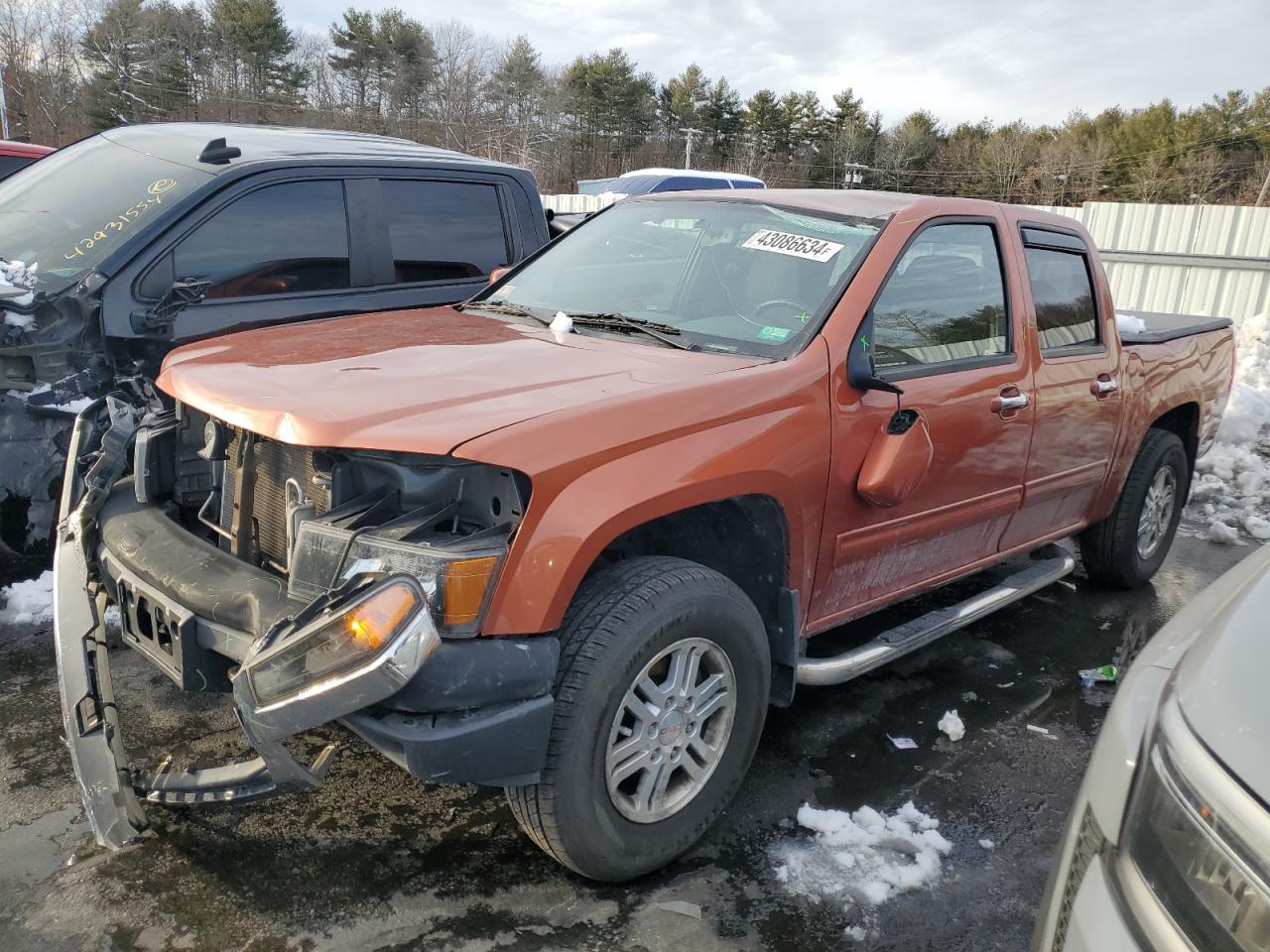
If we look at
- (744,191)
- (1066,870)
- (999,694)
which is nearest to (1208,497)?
(999,694)

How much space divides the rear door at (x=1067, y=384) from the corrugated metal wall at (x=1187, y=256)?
8253mm

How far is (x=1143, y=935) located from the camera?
1.34m

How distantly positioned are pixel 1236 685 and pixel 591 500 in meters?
1.32

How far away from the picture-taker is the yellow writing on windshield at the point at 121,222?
3.96m

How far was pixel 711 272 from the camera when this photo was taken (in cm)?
338

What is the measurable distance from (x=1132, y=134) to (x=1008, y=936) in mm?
61515

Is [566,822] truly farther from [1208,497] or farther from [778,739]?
[1208,497]

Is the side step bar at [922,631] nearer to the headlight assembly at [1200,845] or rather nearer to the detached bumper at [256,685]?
the detached bumper at [256,685]

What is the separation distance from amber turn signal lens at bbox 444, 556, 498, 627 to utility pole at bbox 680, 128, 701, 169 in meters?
56.0

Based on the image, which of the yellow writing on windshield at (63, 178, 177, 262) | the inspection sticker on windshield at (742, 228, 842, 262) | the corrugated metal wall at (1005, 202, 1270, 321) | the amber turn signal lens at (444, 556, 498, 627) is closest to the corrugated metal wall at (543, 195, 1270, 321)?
the corrugated metal wall at (1005, 202, 1270, 321)

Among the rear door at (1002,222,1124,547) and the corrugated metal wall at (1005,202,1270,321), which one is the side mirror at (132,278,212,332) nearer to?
the rear door at (1002,222,1124,547)

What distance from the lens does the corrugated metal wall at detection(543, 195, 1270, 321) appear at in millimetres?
11523

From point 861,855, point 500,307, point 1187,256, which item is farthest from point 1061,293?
point 1187,256

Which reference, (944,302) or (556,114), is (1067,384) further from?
(556,114)
